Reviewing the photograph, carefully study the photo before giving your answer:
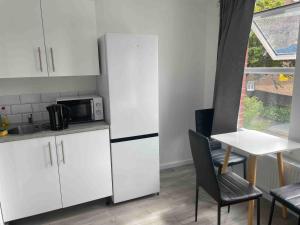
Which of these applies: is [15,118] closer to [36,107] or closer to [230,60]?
[36,107]

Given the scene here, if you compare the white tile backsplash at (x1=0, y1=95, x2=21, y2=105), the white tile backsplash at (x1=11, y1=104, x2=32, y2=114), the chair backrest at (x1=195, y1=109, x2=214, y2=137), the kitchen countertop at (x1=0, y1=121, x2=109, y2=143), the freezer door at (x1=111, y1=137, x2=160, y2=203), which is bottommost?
the freezer door at (x1=111, y1=137, x2=160, y2=203)

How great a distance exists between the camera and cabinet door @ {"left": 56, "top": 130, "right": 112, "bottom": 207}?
223 cm

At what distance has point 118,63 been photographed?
2.25m

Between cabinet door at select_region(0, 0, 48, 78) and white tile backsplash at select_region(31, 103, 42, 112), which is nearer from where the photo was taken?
cabinet door at select_region(0, 0, 48, 78)

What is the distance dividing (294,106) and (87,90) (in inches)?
84.6

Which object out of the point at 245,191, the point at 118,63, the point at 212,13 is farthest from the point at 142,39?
the point at 245,191

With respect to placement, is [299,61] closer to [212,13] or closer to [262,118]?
[262,118]

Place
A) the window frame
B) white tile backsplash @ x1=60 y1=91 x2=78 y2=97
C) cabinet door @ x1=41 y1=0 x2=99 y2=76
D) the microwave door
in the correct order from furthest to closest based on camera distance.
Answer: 1. white tile backsplash @ x1=60 y1=91 x2=78 y2=97
2. the microwave door
3. the window frame
4. cabinet door @ x1=41 y1=0 x2=99 y2=76

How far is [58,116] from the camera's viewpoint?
2205 mm

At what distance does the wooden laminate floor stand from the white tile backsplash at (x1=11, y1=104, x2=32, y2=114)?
1.09 metres

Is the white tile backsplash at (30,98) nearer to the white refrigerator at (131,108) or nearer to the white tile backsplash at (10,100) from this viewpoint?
the white tile backsplash at (10,100)

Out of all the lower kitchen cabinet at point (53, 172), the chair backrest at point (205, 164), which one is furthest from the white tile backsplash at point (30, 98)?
the chair backrest at point (205, 164)

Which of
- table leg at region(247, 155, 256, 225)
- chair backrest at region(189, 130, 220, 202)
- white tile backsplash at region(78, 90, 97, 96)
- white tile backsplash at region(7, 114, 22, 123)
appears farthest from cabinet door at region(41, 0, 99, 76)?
table leg at region(247, 155, 256, 225)

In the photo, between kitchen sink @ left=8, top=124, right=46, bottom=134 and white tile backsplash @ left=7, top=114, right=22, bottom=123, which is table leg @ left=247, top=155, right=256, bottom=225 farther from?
white tile backsplash @ left=7, top=114, right=22, bottom=123
